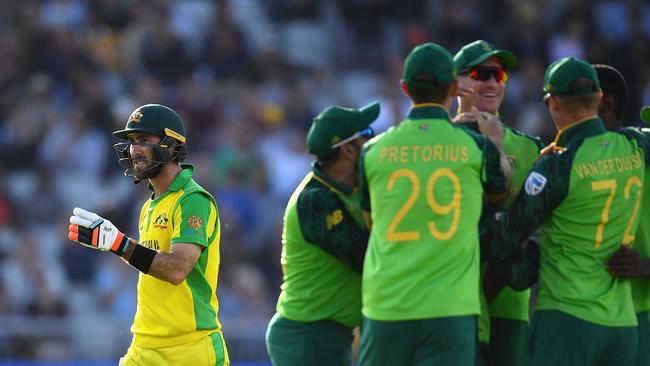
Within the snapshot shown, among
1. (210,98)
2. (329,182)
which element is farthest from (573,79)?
(210,98)

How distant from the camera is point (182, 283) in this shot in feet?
24.0

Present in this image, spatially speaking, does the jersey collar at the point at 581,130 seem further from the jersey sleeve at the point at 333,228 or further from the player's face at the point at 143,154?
the player's face at the point at 143,154

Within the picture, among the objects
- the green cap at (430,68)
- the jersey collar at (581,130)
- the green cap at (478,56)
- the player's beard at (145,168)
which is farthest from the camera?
the player's beard at (145,168)

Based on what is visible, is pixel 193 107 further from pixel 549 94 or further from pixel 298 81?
pixel 549 94

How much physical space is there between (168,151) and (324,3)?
418 inches

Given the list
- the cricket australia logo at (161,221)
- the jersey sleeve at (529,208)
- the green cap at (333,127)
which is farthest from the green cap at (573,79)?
the cricket australia logo at (161,221)

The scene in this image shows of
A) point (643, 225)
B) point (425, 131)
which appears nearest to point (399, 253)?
point (425, 131)

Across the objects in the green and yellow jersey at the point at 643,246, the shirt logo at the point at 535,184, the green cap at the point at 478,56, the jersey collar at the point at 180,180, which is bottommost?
the green and yellow jersey at the point at 643,246

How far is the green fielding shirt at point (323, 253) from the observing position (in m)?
6.83

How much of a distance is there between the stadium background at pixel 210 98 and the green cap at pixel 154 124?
671 centimetres

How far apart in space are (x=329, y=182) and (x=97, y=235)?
1.43m

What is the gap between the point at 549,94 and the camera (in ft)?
22.4

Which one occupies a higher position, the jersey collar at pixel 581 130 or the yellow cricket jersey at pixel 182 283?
the jersey collar at pixel 581 130

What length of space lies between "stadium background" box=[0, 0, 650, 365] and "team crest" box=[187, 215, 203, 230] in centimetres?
686
